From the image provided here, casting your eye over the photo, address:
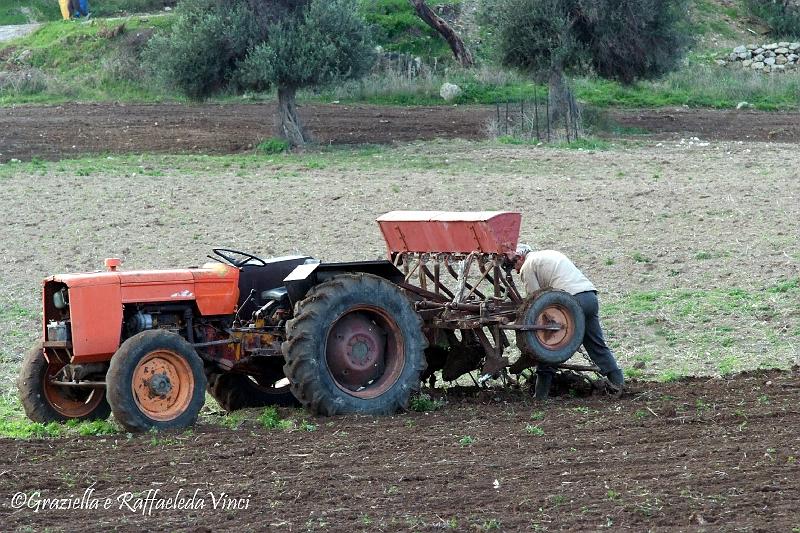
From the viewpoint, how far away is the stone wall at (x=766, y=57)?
38312 mm

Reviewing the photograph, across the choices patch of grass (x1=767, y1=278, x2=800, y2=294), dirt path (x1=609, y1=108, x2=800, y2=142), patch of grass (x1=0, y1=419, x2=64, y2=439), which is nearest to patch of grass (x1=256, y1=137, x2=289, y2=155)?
dirt path (x1=609, y1=108, x2=800, y2=142)

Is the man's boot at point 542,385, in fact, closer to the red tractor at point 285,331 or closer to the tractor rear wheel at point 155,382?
the red tractor at point 285,331

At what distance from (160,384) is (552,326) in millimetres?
3237

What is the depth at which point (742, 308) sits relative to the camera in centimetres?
1387

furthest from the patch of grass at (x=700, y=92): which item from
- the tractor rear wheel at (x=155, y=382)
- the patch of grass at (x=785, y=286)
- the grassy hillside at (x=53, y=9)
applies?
the tractor rear wheel at (x=155, y=382)

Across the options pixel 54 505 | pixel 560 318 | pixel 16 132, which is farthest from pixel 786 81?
pixel 54 505

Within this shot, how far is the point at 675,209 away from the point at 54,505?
1308cm

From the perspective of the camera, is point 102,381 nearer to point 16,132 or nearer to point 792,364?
point 792,364

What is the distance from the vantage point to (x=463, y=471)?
7895 millimetres

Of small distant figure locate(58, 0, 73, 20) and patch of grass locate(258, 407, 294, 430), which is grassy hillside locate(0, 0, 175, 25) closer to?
small distant figure locate(58, 0, 73, 20)

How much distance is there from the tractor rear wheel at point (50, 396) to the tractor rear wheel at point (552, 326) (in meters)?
3.46

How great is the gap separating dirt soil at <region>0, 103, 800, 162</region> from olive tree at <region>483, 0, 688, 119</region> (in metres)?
1.62

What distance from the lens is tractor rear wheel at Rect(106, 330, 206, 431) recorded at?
8.99 meters

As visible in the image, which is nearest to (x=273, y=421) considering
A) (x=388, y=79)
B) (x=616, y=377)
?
(x=616, y=377)
